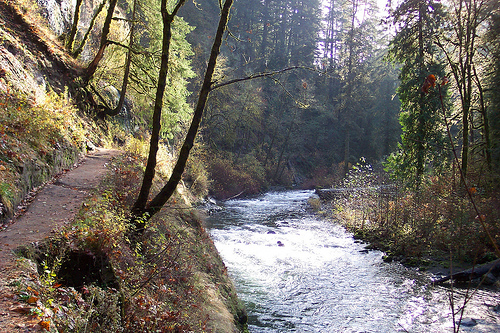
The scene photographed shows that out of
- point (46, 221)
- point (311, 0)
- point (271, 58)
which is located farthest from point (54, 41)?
point (311, 0)

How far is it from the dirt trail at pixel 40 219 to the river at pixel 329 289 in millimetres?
4143

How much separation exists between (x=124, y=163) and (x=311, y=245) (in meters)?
7.47

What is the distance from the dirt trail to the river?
13.6 ft

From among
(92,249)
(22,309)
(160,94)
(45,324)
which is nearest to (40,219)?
(92,249)

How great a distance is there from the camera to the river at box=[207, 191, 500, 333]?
6.58 metres

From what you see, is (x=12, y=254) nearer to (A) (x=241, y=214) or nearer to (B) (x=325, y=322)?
(B) (x=325, y=322)

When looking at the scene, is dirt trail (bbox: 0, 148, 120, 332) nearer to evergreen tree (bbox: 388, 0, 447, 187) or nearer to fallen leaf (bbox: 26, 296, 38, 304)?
fallen leaf (bbox: 26, 296, 38, 304)

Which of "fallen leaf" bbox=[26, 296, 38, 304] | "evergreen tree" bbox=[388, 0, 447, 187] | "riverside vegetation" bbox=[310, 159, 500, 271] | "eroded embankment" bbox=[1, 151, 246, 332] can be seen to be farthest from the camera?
"evergreen tree" bbox=[388, 0, 447, 187]

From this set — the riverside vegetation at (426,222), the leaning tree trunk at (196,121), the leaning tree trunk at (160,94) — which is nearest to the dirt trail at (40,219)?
the leaning tree trunk at (160,94)

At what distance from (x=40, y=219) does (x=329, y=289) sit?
6746 millimetres

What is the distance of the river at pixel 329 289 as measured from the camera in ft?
21.6

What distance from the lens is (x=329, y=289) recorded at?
841 cm

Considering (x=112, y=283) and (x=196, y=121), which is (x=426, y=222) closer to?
(x=196, y=121)

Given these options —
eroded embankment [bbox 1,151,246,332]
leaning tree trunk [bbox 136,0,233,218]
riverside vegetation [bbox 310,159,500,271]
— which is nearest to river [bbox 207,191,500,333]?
riverside vegetation [bbox 310,159,500,271]
